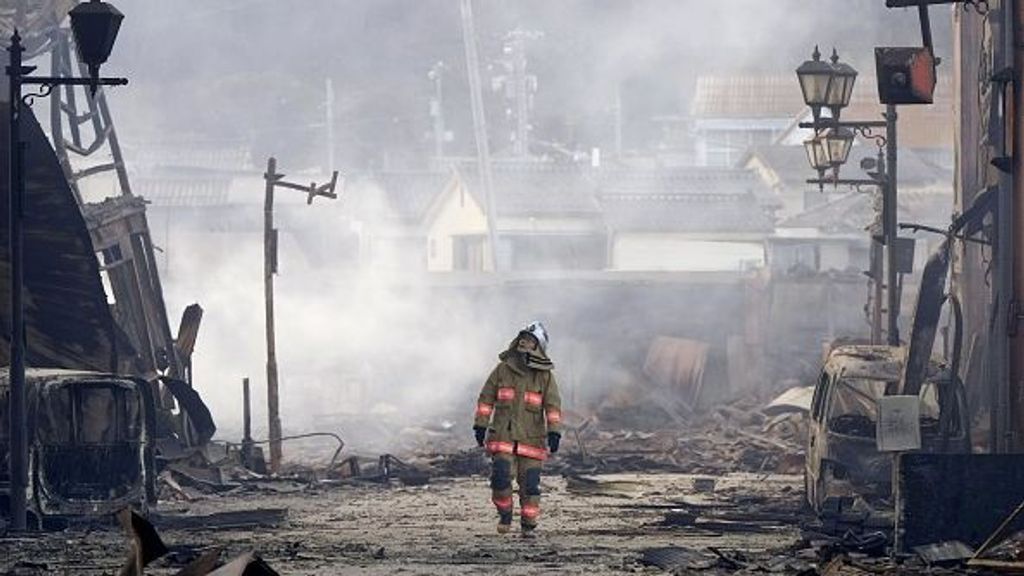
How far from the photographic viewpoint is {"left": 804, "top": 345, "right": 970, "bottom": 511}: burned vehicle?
17719mm

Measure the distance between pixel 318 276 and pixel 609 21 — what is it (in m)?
41.0

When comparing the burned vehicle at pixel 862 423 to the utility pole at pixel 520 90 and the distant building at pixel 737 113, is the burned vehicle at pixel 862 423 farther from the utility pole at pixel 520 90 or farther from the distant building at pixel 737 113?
the distant building at pixel 737 113

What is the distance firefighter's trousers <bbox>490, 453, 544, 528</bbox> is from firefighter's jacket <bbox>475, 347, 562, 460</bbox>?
0.08 metres

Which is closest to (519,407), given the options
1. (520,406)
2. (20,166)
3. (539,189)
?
(520,406)

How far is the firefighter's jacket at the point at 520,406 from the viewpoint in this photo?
17.1 metres

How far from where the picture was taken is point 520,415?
17141 mm

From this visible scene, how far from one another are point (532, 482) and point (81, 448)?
472 centimetres

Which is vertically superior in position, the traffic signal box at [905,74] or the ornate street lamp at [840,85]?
the ornate street lamp at [840,85]

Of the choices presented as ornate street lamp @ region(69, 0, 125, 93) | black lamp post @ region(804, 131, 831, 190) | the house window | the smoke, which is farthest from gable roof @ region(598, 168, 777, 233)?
ornate street lamp @ region(69, 0, 125, 93)

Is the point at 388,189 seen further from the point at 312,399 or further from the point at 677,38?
the point at 312,399

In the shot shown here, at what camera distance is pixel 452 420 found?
1654 inches

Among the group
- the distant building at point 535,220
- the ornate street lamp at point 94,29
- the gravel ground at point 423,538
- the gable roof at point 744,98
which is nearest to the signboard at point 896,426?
the gravel ground at point 423,538

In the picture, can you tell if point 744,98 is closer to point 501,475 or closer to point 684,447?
point 684,447

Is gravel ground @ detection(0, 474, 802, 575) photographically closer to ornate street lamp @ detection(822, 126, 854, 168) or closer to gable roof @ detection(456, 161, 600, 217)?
ornate street lamp @ detection(822, 126, 854, 168)
